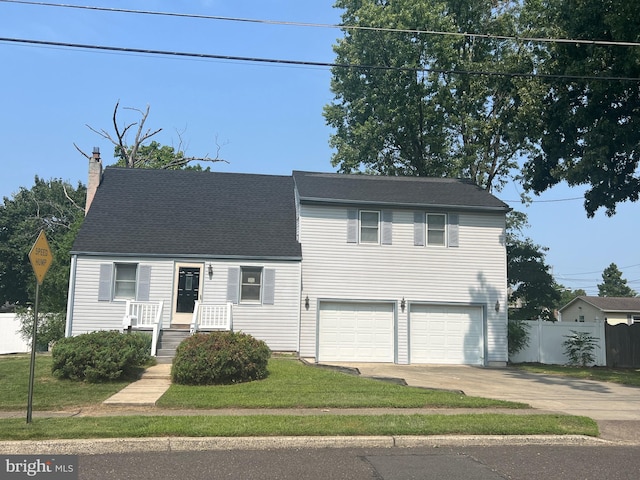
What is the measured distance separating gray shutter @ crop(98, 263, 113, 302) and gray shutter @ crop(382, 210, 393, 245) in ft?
30.9

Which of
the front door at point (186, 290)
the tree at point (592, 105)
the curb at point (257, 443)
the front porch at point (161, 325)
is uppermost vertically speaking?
the tree at point (592, 105)

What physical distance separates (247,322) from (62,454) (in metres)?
11.6

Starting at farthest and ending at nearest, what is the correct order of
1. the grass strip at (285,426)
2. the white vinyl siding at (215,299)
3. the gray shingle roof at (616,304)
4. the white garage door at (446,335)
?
the gray shingle roof at (616,304) → the white garage door at (446,335) → the white vinyl siding at (215,299) → the grass strip at (285,426)

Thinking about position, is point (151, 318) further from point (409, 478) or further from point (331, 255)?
point (409, 478)

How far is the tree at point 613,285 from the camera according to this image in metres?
83.2

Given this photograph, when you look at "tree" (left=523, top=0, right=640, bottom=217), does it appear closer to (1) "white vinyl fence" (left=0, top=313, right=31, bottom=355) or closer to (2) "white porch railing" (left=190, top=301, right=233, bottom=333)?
(2) "white porch railing" (left=190, top=301, right=233, bottom=333)

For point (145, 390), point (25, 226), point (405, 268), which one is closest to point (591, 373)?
point (405, 268)

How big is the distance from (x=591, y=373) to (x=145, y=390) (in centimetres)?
1422

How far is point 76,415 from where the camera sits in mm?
8742

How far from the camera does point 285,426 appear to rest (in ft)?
25.6

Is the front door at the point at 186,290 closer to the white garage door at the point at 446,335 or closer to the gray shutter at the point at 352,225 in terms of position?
the gray shutter at the point at 352,225

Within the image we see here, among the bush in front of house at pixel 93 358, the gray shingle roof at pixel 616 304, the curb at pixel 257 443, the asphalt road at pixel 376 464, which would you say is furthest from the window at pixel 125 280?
the gray shingle roof at pixel 616 304

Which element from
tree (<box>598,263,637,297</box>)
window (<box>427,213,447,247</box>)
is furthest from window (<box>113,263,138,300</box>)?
tree (<box>598,263,637,297</box>)

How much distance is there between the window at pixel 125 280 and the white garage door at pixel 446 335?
9.74 m
